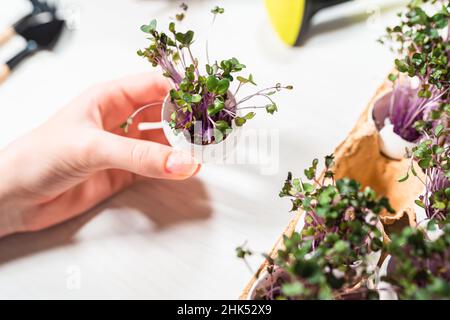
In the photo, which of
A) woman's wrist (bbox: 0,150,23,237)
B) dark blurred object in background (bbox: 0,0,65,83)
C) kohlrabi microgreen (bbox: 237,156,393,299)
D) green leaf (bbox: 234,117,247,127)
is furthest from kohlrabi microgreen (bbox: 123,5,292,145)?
dark blurred object in background (bbox: 0,0,65,83)

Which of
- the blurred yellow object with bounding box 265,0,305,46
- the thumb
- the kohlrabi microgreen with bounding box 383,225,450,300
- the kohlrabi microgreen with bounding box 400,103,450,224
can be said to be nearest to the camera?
the kohlrabi microgreen with bounding box 383,225,450,300

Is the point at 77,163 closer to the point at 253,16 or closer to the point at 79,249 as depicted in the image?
the point at 79,249

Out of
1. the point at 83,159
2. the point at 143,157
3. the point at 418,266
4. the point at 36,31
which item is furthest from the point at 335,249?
the point at 36,31

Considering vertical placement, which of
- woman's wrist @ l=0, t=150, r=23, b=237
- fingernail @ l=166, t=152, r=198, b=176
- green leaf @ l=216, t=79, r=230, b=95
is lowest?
woman's wrist @ l=0, t=150, r=23, b=237

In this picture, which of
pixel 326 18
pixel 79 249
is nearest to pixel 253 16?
pixel 326 18

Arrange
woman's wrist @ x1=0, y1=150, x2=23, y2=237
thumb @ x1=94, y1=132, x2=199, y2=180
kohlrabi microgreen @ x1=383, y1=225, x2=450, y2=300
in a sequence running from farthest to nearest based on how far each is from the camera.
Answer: woman's wrist @ x1=0, y1=150, x2=23, y2=237 < thumb @ x1=94, y1=132, x2=199, y2=180 < kohlrabi microgreen @ x1=383, y1=225, x2=450, y2=300

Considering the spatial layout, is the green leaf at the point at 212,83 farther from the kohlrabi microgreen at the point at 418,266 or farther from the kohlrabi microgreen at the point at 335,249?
the kohlrabi microgreen at the point at 418,266

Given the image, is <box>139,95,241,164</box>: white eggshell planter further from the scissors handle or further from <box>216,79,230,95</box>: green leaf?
the scissors handle
